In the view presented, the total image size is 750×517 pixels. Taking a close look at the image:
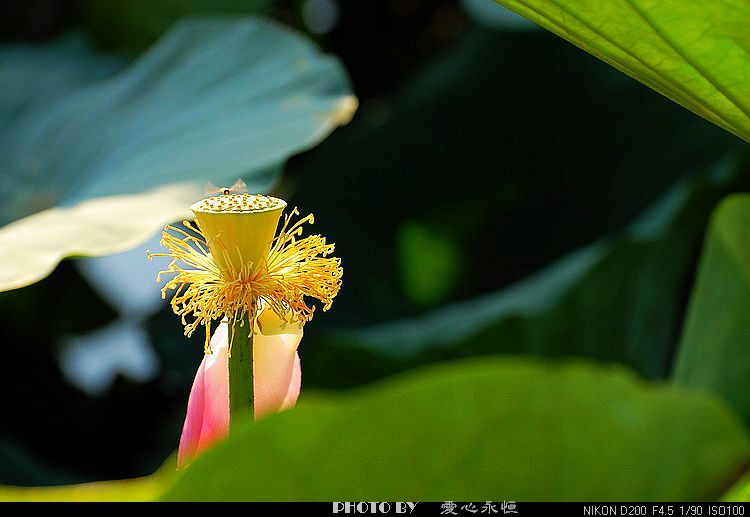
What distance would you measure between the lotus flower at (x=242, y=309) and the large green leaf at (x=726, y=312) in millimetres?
193

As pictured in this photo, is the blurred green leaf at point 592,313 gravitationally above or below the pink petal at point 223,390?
below

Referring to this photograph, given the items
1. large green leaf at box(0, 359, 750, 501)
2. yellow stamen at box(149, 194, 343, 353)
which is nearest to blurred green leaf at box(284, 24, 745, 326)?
yellow stamen at box(149, 194, 343, 353)

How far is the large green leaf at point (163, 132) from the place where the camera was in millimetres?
713

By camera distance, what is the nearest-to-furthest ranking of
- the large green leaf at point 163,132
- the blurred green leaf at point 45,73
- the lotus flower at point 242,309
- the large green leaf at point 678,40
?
1. the large green leaf at point 678,40
2. the lotus flower at point 242,309
3. the large green leaf at point 163,132
4. the blurred green leaf at point 45,73

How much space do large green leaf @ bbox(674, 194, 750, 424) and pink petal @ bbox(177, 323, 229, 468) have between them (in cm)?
23

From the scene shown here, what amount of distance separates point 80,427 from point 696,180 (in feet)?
2.53

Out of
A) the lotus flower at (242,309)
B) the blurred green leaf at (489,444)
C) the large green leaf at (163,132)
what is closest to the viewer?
the blurred green leaf at (489,444)

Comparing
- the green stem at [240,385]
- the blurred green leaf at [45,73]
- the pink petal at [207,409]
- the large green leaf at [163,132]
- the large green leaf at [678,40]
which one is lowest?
the blurred green leaf at [45,73]

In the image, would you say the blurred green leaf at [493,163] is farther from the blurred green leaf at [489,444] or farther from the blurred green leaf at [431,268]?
the blurred green leaf at [489,444]

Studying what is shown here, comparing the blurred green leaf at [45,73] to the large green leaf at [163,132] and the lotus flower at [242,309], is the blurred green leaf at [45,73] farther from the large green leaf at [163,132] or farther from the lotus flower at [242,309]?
the lotus flower at [242,309]

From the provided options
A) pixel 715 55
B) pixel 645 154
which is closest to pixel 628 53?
pixel 715 55

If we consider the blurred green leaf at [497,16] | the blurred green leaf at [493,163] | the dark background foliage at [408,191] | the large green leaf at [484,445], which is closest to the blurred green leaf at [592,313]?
the dark background foliage at [408,191]

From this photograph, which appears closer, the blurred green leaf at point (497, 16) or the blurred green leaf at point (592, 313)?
the blurred green leaf at point (592, 313)

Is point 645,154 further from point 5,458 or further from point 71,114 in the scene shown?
point 5,458
